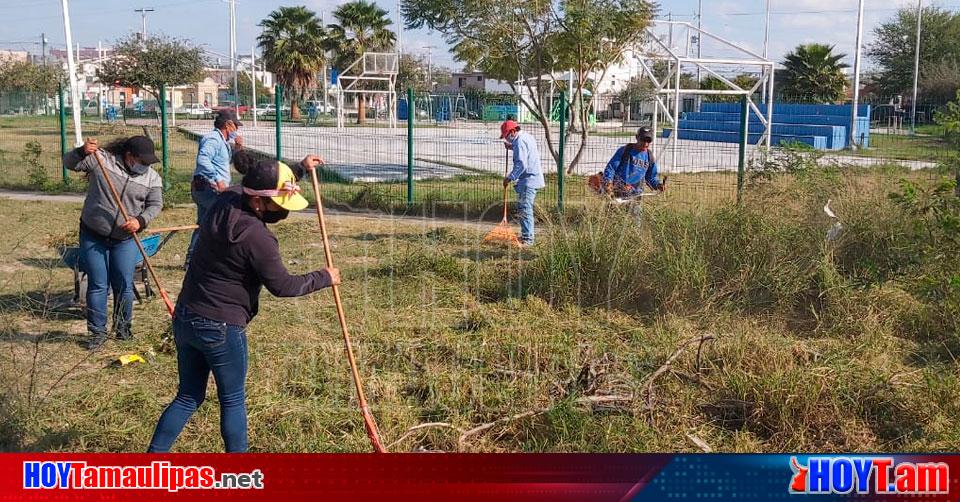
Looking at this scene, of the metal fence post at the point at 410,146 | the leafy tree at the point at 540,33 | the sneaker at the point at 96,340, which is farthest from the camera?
the leafy tree at the point at 540,33

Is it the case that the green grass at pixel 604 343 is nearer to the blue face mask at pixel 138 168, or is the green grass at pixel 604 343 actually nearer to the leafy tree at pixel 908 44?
the blue face mask at pixel 138 168

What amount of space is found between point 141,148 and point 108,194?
43 cm

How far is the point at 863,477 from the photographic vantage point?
13.6ft

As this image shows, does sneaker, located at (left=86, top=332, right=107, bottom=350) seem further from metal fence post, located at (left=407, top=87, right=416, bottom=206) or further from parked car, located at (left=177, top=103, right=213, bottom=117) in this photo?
parked car, located at (left=177, top=103, right=213, bottom=117)

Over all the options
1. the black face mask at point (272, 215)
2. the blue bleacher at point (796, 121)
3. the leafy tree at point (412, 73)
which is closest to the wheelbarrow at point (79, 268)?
the black face mask at point (272, 215)

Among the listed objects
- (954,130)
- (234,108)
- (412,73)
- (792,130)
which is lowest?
(954,130)

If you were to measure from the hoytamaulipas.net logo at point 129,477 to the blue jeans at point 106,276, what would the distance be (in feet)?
8.79

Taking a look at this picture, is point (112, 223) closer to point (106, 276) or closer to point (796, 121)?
point (106, 276)

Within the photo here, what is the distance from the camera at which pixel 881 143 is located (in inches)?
598

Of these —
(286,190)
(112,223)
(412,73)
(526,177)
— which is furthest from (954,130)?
(412,73)

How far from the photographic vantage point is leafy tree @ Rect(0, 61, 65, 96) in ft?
157

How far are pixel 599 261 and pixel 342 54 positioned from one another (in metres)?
47.5

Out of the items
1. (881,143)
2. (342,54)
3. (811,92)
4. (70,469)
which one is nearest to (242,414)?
(70,469)

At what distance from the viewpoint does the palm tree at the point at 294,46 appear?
2030 inches
